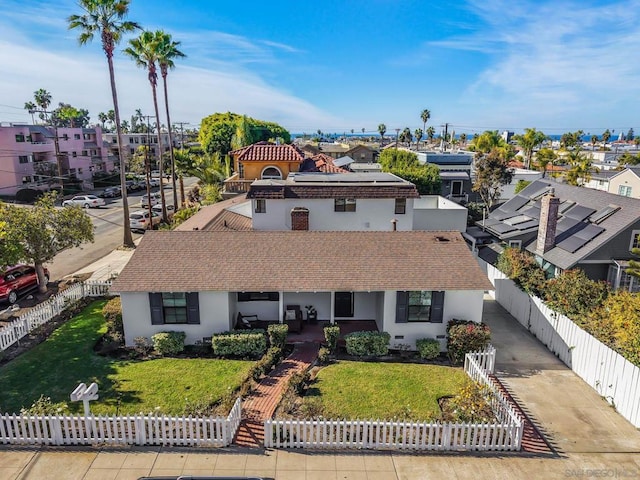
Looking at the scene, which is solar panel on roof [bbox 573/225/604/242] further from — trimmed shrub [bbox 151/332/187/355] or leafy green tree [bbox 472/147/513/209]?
trimmed shrub [bbox 151/332/187/355]

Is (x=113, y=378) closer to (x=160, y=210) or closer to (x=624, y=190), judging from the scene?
(x=160, y=210)

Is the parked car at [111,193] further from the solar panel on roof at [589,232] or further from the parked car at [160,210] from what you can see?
the solar panel on roof at [589,232]

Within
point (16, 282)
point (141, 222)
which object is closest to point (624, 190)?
point (141, 222)

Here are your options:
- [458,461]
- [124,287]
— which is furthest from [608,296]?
[124,287]

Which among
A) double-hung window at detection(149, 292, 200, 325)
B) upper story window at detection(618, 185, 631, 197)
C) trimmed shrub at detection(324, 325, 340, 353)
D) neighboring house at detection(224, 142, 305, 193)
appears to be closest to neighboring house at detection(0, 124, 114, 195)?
neighboring house at detection(224, 142, 305, 193)

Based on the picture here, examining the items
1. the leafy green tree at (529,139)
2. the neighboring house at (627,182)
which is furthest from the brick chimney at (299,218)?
the leafy green tree at (529,139)
